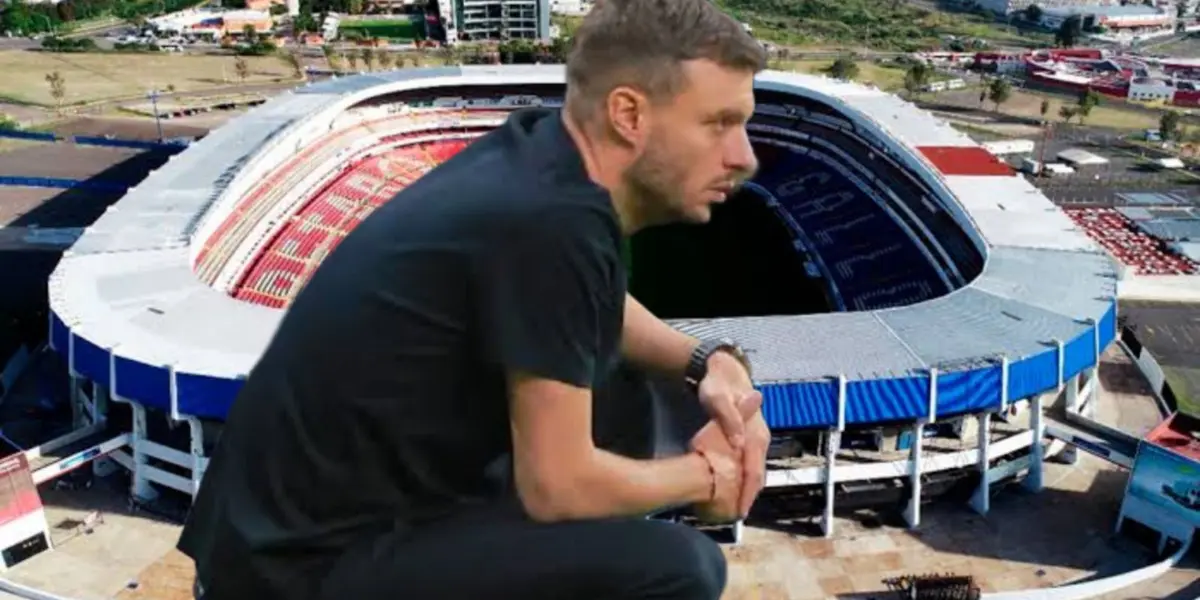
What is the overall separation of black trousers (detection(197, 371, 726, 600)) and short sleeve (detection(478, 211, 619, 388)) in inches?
22.6

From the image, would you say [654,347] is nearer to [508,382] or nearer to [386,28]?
[508,382]

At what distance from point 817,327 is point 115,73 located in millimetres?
68987

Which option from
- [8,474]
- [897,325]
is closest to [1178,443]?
A: [897,325]

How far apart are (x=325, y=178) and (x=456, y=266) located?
44084 millimetres

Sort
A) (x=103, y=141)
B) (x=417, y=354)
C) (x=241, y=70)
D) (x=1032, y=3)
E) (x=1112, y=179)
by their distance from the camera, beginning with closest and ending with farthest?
(x=417, y=354) → (x=1112, y=179) → (x=103, y=141) → (x=241, y=70) → (x=1032, y=3)

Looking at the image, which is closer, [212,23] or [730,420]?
[730,420]

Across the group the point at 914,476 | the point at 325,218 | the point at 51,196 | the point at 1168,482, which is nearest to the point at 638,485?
the point at 914,476

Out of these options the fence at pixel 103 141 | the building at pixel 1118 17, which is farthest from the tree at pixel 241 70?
the building at pixel 1118 17

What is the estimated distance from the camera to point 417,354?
3197mm

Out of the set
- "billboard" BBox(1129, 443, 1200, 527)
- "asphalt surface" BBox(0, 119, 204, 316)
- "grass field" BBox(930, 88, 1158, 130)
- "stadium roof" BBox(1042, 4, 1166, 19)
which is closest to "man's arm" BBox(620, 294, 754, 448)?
"billboard" BBox(1129, 443, 1200, 527)

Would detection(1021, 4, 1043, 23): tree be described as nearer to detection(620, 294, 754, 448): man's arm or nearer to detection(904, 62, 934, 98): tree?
detection(904, 62, 934, 98): tree

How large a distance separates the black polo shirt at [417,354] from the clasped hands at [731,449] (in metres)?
0.38

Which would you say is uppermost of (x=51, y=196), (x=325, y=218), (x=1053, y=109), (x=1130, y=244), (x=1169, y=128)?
(x=1053, y=109)

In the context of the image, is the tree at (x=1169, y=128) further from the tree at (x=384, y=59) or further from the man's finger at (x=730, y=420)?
the man's finger at (x=730, y=420)
